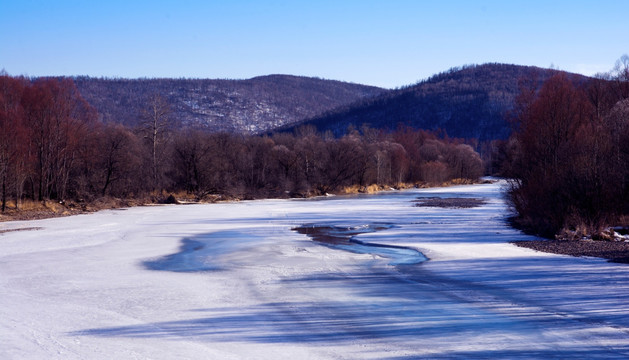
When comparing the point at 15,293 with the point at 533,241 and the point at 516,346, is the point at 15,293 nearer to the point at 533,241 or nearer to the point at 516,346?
the point at 516,346

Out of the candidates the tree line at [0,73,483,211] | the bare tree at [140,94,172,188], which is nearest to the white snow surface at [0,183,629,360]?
the tree line at [0,73,483,211]

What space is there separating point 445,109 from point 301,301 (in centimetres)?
16152

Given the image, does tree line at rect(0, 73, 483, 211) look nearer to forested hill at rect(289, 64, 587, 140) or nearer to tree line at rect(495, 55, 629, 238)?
tree line at rect(495, 55, 629, 238)

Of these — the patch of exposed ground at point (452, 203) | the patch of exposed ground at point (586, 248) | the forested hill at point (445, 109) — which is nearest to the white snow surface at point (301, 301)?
the patch of exposed ground at point (586, 248)

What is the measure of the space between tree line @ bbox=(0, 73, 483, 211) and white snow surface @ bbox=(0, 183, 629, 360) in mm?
15903

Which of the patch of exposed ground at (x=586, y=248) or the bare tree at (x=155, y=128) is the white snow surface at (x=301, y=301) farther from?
the bare tree at (x=155, y=128)

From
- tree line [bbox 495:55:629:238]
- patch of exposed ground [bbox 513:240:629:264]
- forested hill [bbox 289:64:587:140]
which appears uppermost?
forested hill [bbox 289:64:587:140]

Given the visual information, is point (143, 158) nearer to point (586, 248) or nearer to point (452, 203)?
point (452, 203)

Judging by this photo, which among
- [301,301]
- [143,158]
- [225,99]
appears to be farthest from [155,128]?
[225,99]

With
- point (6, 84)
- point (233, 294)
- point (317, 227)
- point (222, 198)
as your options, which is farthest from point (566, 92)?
point (6, 84)

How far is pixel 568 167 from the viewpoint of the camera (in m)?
20.4

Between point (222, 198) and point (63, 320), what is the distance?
117 feet

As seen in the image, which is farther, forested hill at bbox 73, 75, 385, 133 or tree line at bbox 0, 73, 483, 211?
forested hill at bbox 73, 75, 385, 133

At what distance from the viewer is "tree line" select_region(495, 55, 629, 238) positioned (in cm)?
1955
